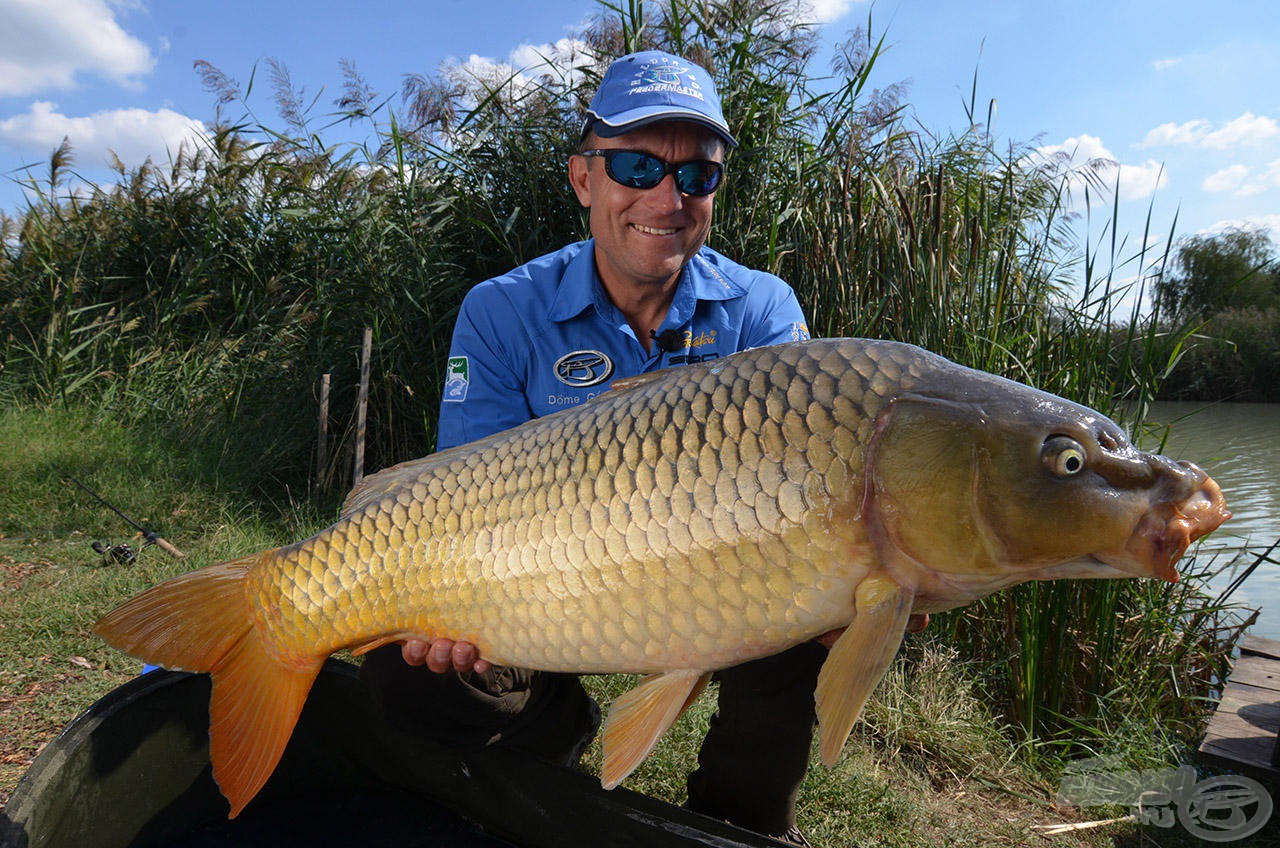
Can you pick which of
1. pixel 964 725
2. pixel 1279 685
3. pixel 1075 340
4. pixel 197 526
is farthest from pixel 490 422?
pixel 1279 685

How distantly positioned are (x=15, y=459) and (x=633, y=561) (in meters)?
4.39

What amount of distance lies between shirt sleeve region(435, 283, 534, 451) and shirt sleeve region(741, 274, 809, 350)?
554 millimetres

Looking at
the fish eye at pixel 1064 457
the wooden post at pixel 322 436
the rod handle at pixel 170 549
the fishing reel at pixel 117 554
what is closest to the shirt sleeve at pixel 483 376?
the fish eye at pixel 1064 457

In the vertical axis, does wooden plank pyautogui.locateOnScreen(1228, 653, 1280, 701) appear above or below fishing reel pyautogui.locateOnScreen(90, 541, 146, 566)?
below

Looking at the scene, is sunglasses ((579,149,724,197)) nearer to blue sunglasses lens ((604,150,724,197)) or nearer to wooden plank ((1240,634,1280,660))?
blue sunglasses lens ((604,150,724,197))

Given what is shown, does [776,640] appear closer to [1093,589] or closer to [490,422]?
[490,422]

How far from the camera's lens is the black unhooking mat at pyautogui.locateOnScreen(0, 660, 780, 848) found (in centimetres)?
131

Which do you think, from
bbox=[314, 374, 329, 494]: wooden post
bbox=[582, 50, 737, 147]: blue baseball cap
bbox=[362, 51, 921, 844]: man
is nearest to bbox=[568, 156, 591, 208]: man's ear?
bbox=[362, 51, 921, 844]: man

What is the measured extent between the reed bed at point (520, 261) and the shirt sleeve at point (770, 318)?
72 cm

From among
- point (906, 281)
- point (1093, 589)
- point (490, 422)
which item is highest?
point (906, 281)

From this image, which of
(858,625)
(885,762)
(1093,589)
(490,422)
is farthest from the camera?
(1093,589)

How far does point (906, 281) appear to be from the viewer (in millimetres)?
2770

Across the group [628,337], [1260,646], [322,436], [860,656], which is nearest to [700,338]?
[628,337]

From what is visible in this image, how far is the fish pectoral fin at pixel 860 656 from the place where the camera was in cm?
99
